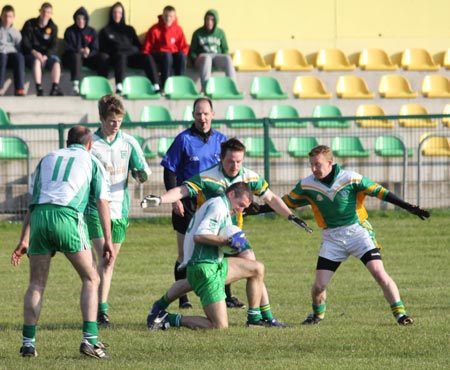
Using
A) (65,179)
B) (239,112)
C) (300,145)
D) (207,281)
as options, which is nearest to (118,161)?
(207,281)

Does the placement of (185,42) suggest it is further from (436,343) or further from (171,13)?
(436,343)

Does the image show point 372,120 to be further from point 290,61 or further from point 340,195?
point 340,195

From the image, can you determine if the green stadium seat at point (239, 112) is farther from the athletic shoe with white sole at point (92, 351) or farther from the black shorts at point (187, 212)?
the athletic shoe with white sole at point (92, 351)

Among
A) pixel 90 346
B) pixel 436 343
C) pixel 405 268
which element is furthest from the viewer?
pixel 405 268

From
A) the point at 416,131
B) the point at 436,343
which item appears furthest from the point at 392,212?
the point at 436,343

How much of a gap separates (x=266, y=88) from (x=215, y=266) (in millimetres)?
13301

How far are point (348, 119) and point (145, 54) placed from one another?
483cm

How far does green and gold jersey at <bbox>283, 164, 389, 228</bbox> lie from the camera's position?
10.5 meters

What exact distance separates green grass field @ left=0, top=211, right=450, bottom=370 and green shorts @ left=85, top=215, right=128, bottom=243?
817 mm

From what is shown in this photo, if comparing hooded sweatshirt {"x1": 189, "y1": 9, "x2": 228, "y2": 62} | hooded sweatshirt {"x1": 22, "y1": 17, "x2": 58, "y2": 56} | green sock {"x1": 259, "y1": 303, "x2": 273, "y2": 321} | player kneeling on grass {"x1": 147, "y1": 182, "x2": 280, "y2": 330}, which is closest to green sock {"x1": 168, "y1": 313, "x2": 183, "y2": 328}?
player kneeling on grass {"x1": 147, "y1": 182, "x2": 280, "y2": 330}

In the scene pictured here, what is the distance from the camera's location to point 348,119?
63.5 ft

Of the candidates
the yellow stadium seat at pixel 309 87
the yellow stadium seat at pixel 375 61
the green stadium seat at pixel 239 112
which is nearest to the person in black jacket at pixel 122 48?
the green stadium seat at pixel 239 112

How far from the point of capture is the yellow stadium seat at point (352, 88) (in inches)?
923

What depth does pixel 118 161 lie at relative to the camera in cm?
1070
